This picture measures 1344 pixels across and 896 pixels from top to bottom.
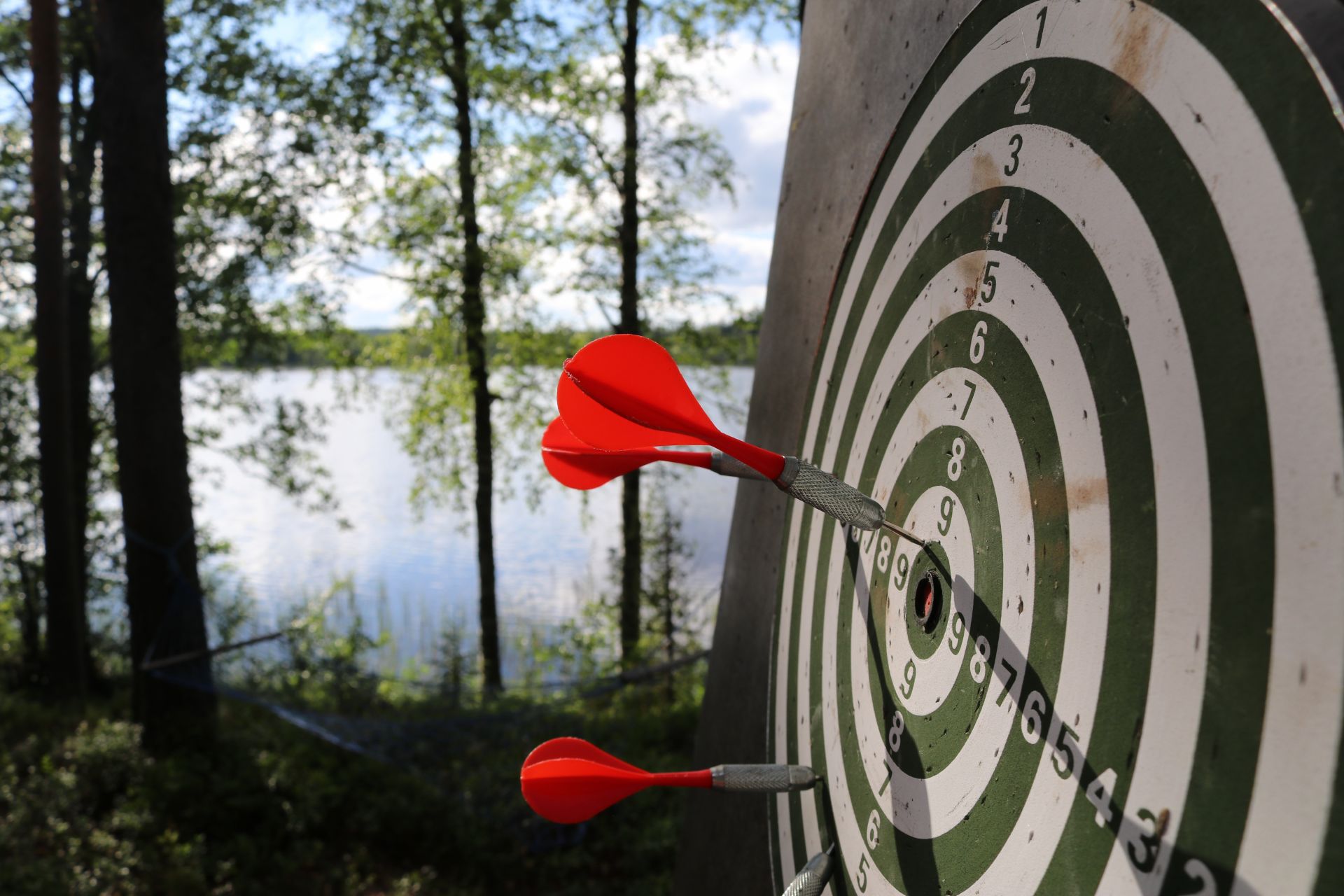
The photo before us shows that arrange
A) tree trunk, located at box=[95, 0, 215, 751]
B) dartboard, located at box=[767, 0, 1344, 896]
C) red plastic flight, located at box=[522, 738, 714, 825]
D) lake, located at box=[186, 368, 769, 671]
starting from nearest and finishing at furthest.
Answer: dartboard, located at box=[767, 0, 1344, 896]
red plastic flight, located at box=[522, 738, 714, 825]
tree trunk, located at box=[95, 0, 215, 751]
lake, located at box=[186, 368, 769, 671]

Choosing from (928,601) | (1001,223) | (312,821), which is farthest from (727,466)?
(312,821)

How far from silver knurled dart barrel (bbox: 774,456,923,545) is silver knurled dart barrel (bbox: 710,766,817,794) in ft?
0.96

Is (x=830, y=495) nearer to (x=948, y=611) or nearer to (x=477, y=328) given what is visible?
(x=948, y=611)

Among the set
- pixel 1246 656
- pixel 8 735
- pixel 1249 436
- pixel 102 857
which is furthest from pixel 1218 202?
pixel 8 735

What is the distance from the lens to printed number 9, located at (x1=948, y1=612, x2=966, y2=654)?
73 centimetres

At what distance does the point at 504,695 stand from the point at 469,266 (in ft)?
13.5

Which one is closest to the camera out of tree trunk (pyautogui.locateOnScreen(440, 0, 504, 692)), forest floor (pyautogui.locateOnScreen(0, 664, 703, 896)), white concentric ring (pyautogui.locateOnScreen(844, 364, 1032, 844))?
white concentric ring (pyautogui.locateOnScreen(844, 364, 1032, 844))

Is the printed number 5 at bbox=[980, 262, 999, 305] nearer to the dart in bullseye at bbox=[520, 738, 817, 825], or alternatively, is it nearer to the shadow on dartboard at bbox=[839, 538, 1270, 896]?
the shadow on dartboard at bbox=[839, 538, 1270, 896]

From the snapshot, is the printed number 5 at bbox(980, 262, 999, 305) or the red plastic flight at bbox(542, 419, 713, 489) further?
the red plastic flight at bbox(542, 419, 713, 489)

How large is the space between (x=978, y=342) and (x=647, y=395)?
0.85 ft

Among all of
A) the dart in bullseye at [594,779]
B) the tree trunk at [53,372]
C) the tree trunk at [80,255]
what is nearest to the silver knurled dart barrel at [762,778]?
the dart in bullseye at [594,779]

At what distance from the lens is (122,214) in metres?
4.96

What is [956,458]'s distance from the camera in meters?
0.77

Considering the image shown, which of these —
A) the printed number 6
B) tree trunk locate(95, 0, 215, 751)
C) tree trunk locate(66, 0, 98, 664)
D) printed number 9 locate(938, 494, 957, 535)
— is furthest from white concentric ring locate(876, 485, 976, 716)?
tree trunk locate(66, 0, 98, 664)
